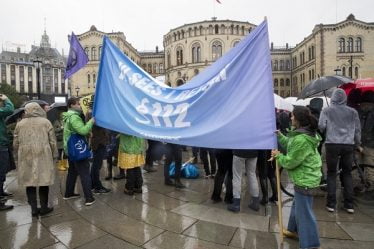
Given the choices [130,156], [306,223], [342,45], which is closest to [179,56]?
[342,45]

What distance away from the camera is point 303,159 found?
11.3ft

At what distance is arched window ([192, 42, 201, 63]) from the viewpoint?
63031 millimetres

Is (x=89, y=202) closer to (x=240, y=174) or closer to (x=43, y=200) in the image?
(x=43, y=200)

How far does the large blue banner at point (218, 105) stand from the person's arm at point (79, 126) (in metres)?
0.69

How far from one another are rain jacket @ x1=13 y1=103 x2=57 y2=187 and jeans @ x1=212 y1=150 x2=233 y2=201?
2720 mm

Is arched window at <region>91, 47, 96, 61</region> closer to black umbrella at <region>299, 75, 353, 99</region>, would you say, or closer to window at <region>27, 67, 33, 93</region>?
window at <region>27, 67, 33, 93</region>

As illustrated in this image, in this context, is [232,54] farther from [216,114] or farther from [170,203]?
[170,203]

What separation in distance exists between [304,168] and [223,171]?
1.97 metres

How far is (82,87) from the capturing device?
206ft

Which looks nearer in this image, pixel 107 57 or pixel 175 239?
pixel 175 239

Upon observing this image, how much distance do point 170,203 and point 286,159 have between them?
103 inches

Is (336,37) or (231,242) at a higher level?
(336,37)

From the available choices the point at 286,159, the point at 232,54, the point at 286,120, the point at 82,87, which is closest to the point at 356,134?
the point at 286,159

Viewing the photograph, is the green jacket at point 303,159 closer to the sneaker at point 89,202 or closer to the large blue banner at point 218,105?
the large blue banner at point 218,105
